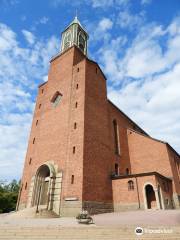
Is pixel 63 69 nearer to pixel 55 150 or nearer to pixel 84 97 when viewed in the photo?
pixel 84 97

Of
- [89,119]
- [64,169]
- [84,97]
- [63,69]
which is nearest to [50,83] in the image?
[63,69]

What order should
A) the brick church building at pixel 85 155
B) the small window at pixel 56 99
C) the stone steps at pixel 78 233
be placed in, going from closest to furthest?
the stone steps at pixel 78 233
the brick church building at pixel 85 155
the small window at pixel 56 99

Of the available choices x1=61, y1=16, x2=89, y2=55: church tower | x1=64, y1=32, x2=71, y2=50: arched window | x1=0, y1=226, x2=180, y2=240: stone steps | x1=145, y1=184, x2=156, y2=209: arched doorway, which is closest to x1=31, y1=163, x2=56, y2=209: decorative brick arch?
x1=0, y1=226, x2=180, y2=240: stone steps

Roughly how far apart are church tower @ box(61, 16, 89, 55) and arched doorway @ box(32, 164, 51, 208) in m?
17.9

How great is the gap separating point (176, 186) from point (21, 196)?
1703cm

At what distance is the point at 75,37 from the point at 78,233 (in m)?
27.3

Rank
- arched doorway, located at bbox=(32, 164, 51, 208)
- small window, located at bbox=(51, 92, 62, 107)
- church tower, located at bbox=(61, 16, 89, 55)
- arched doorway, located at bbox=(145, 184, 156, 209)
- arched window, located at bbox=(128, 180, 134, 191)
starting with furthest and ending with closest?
church tower, located at bbox=(61, 16, 89, 55) → small window, located at bbox=(51, 92, 62, 107) → arched doorway, located at bbox=(145, 184, 156, 209) → arched window, located at bbox=(128, 180, 134, 191) → arched doorway, located at bbox=(32, 164, 51, 208)

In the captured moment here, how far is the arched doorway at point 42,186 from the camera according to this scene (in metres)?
19.7

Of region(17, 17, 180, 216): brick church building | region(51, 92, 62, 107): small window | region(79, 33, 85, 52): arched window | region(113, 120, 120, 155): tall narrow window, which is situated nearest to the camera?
region(17, 17, 180, 216): brick church building

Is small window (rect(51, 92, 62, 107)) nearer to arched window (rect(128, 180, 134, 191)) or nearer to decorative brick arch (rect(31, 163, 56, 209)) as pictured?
decorative brick arch (rect(31, 163, 56, 209))

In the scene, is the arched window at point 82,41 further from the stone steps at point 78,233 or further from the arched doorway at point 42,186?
the stone steps at point 78,233

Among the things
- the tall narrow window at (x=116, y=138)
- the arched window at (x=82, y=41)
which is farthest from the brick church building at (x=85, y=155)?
the arched window at (x=82, y=41)

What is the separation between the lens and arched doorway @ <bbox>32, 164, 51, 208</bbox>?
19686 mm

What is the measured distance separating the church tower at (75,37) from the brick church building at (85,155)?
11.6 feet
